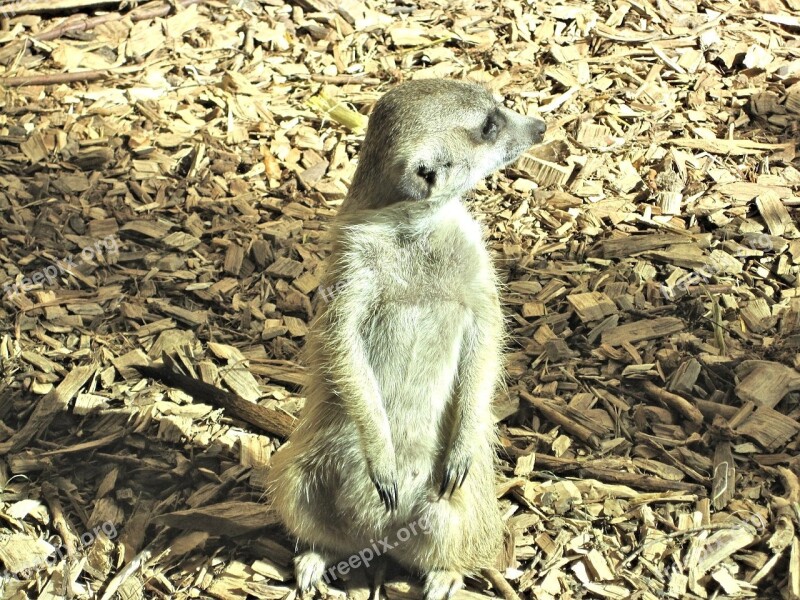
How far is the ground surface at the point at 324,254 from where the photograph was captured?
177 inches

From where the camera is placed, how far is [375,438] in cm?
405

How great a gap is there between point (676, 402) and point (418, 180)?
1958 millimetres

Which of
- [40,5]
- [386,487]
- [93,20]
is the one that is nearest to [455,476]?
[386,487]

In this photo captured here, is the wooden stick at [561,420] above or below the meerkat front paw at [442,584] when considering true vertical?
above

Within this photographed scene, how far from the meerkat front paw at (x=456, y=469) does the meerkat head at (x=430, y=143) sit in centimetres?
111

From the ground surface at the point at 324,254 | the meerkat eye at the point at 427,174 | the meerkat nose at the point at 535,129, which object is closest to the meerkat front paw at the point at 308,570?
the ground surface at the point at 324,254

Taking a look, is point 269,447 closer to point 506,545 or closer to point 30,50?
point 506,545

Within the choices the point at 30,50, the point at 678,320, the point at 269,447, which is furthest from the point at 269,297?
the point at 30,50

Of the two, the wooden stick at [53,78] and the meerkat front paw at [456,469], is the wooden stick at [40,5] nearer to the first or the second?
the wooden stick at [53,78]

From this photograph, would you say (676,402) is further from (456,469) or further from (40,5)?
(40,5)

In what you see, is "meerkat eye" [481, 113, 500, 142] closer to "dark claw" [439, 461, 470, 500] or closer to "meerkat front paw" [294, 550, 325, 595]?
"dark claw" [439, 461, 470, 500]

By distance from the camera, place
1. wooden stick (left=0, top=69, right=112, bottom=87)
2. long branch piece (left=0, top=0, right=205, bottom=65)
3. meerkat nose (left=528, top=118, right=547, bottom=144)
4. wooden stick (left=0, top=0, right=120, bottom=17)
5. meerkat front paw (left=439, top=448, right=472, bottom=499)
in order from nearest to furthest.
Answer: meerkat front paw (left=439, top=448, right=472, bottom=499) → meerkat nose (left=528, top=118, right=547, bottom=144) → wooden stick (left=0, top=69, right=112, bottom=87) → long branch piece (left=0, top=0, right=205, bottom=65) → wooden stick (left=0, top=0, right=120, bottom=17)

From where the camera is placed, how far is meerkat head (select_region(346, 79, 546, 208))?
12.7 feet

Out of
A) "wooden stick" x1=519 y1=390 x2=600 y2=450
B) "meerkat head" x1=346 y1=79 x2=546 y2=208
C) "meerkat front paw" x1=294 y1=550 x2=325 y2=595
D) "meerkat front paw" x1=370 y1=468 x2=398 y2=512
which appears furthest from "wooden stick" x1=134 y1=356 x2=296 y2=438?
"meerkat head" x1=346 y1=79 x2=546 y2=208
